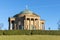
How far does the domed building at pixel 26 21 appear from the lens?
103m

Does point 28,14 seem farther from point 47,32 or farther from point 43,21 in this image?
point 47,32

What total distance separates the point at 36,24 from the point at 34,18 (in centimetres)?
392

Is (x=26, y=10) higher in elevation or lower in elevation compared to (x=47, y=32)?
higher

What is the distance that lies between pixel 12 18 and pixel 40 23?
1289cm

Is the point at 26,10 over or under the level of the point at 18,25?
over

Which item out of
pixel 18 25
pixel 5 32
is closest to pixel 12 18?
pixel 18 25

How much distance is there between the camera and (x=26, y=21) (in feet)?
344

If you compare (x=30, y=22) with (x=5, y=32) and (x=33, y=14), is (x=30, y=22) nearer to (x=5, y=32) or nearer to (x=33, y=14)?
(x=33, y=14)

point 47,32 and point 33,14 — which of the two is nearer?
point 47,32

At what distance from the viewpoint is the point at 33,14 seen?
340 ft

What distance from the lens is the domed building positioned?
10344cm

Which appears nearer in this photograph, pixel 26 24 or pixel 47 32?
pixel 47 32

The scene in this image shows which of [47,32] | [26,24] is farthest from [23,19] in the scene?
[47,32]

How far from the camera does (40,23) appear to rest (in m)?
108
